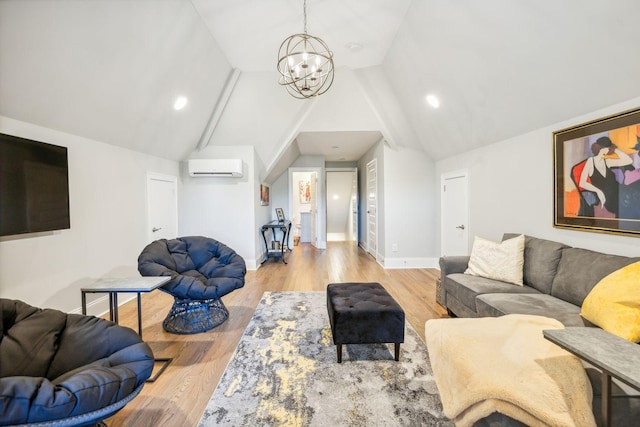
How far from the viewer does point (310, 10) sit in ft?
9.10

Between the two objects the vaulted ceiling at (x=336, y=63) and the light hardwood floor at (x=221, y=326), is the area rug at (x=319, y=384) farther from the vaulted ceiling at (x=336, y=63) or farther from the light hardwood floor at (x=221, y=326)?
the vaulted ceiling at (x=336, y=63)

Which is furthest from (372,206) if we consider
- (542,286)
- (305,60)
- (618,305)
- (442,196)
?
(618,305)

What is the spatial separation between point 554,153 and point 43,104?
4.52 meters

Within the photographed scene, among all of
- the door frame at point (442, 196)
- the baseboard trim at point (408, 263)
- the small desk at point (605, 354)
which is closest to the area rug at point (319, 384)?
the small desk at point (605, 354)

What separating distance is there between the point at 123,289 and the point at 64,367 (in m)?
0.66

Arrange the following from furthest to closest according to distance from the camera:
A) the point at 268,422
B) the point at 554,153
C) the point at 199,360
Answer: the point at 554,153
the point at 199,360
the point at 268,422

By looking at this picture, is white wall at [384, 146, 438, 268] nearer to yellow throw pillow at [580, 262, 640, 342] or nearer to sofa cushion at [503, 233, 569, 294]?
Result: sofa cushion at [503, 233, 569, 294]

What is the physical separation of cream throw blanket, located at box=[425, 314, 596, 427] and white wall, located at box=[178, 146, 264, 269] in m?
4.03

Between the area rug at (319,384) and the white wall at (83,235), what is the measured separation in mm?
1832

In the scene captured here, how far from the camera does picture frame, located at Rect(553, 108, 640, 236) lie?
6.49 ft

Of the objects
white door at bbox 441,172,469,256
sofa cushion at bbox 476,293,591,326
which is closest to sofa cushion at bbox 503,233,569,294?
sofa cushion at bbox 476,293,591,326

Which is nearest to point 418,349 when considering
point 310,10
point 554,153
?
point 554,153

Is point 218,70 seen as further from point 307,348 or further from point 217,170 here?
point 307,348

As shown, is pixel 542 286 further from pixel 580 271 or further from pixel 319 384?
pixel 319 384
